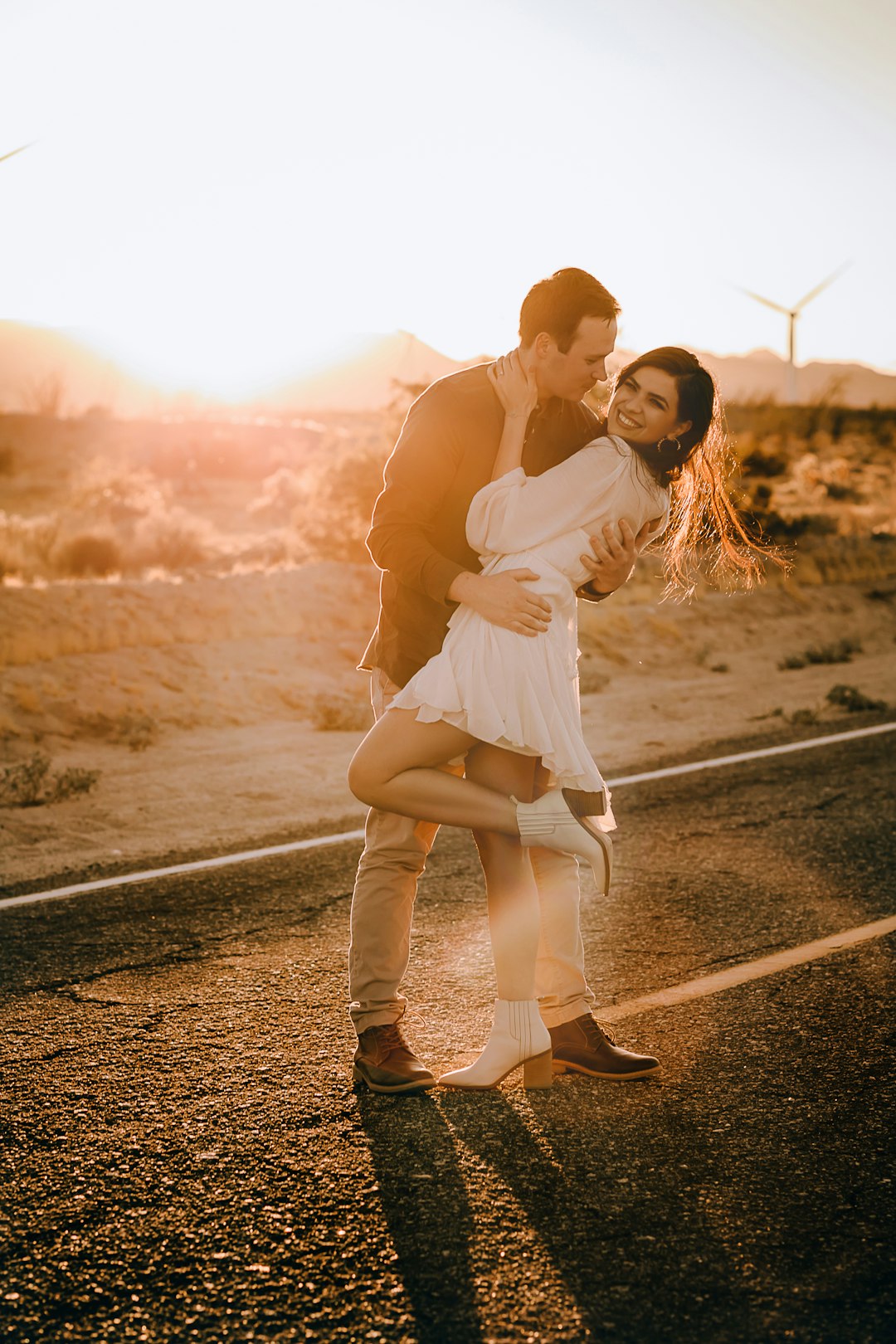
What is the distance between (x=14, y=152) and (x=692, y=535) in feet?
26.4

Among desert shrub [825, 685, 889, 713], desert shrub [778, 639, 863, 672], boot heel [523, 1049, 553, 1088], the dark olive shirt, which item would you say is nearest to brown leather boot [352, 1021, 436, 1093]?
boot heel [523, 1049, 553, 1088]

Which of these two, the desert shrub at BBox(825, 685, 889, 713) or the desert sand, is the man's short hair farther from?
the desert shrub at BBox(825, 685, 889, 713)

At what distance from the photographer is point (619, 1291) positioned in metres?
2.43

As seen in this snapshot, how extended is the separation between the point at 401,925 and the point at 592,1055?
2.05 feet

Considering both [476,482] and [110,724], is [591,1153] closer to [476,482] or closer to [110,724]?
[476,482]

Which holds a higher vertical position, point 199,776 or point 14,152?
point 14,152

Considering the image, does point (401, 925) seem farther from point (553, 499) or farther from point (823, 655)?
point (823, 655)

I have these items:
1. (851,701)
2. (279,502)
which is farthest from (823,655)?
(279,502)

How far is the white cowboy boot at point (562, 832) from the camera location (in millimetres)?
3223

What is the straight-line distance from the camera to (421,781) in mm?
3281

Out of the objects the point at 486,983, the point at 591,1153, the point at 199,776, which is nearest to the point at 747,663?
the point at 199,776

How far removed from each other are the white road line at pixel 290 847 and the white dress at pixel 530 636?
2.64 metres

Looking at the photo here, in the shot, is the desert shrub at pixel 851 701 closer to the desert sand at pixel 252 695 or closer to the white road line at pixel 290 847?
the desert sand at pixel 252 695

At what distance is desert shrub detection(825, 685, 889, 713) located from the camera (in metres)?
10.4
